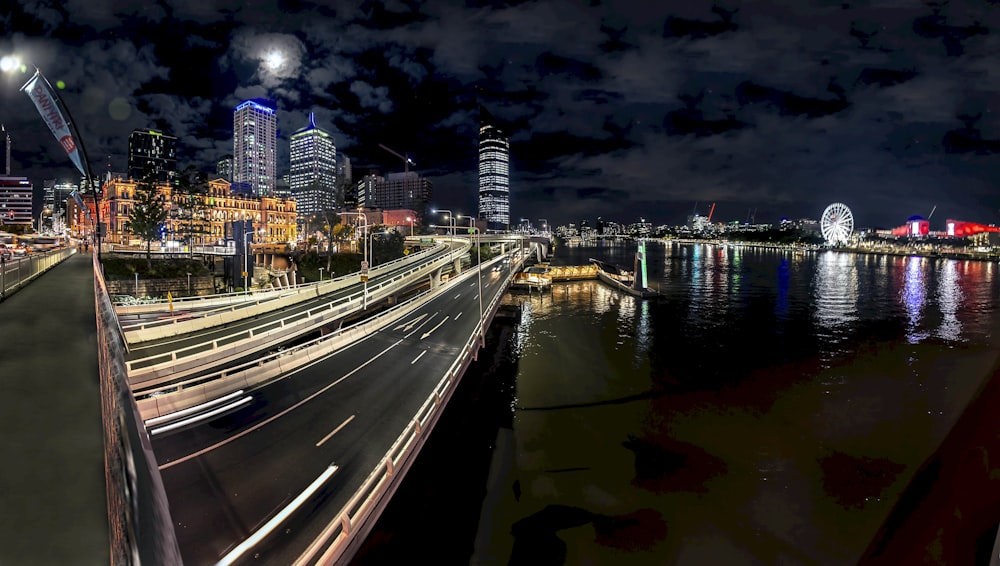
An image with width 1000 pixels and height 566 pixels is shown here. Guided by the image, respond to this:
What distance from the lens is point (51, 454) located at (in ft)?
10.9

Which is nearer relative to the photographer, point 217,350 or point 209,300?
point 217,350

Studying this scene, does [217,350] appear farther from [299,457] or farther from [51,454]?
[51,454]

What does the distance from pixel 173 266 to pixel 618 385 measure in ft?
157

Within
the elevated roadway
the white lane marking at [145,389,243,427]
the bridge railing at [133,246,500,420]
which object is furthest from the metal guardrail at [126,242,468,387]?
the elevated roadway

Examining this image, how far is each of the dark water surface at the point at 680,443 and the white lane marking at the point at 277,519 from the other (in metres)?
2.13

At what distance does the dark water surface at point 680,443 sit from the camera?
44.2ft

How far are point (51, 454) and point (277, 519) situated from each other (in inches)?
328

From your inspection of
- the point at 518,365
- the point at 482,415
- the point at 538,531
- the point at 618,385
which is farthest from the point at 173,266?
the point at 538,531

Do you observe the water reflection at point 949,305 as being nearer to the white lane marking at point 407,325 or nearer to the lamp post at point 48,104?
the white lane marking at point 407,325

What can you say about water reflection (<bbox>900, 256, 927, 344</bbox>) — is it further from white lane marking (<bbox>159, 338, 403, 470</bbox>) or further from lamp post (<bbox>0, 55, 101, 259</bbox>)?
lamp post (<bbox>0, 55, 101, 259</bbox>)

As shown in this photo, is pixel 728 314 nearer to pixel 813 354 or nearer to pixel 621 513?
pixel 813 354

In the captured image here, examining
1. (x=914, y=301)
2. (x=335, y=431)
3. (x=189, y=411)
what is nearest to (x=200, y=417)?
(x=189, y=411)

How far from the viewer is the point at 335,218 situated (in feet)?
236

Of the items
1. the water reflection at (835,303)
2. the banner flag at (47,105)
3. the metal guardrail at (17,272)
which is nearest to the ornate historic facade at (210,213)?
the metal guardrail at (17,272)
